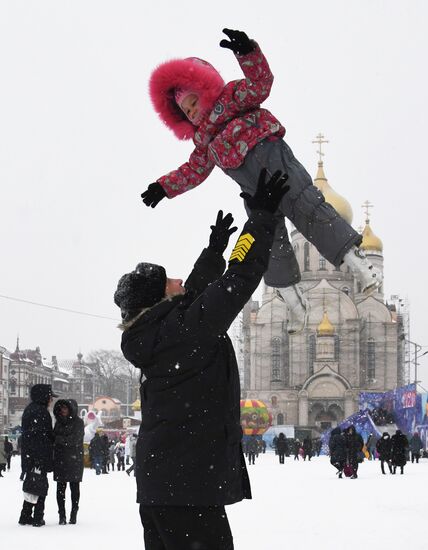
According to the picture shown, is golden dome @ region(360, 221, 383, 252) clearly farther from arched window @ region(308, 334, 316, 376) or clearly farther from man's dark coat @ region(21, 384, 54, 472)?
man's dark coat @ region(21, 384, 54, 472)

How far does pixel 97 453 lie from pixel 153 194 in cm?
2320

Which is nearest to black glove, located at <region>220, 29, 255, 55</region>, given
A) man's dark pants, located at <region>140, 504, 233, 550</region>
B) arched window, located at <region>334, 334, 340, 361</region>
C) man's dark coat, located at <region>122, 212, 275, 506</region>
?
man's dark coat, located at <region>122, 212, 275, 506</region>

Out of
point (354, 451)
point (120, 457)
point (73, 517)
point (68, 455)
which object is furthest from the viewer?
point (120, 457)

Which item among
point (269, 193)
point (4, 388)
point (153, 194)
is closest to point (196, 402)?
point (269, 193)

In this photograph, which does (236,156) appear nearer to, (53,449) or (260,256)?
(260,256)

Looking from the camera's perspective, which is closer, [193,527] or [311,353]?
[193,527]

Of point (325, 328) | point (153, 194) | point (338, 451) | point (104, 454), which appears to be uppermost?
point (325, 328)

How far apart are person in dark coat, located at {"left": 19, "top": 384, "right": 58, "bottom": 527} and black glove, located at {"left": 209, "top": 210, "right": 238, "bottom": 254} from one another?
6.28 m

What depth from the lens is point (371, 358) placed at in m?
74.1

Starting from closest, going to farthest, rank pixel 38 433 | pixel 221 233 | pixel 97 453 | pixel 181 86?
pixel 181 86
pixel 221 233
pixel 38 433
pixel 97 453

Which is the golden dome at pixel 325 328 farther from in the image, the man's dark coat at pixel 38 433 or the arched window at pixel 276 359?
the man's dark coat at pixel 38 433

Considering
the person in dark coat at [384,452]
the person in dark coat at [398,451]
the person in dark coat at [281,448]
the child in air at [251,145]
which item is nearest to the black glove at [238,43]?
the child in air at [251,145]

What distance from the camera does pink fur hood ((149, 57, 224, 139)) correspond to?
3781 mm

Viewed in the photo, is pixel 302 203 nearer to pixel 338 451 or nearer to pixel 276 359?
pixel 338 451
